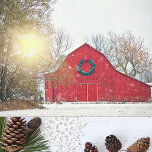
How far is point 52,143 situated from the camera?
1515mm

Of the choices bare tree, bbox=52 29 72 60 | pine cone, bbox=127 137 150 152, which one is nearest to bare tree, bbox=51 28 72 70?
bare tree, bbox=52 29 72 60

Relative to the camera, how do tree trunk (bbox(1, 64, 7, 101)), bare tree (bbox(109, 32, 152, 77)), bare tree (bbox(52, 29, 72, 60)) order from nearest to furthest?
bare tree (bbox(109, 32, 152, 77)) → bare tree (bbox(52, 29, 72, 60)) → tree trunk (bbox(1, 64, 7, 101))

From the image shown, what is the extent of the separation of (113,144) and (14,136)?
0.62 metres

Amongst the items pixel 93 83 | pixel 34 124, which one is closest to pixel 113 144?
pixel 93 83

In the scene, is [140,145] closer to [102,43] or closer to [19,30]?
[102,43]

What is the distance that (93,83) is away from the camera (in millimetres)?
1464

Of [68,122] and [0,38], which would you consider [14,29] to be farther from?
[68,122]

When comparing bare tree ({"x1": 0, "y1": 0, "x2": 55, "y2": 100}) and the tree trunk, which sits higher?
bare tree ({"x1": 0, "y1": 0, "x2": 55, "y2": 100})

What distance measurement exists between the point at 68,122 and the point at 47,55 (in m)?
0.49

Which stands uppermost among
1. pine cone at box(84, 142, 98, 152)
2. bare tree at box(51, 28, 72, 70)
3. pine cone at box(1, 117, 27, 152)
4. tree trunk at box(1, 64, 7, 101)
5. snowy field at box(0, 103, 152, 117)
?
bare tree at box(51, 28, 72, 70)

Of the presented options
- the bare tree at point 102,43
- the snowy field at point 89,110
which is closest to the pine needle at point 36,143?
the snowy field at point 89,110

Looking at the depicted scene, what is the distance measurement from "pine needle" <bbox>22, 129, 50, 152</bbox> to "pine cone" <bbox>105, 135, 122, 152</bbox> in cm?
40

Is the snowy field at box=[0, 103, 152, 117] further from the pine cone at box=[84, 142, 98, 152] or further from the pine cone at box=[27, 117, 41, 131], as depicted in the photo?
the pine cone at box=[84, 142, 98, 152]

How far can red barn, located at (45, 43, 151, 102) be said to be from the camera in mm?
1404
